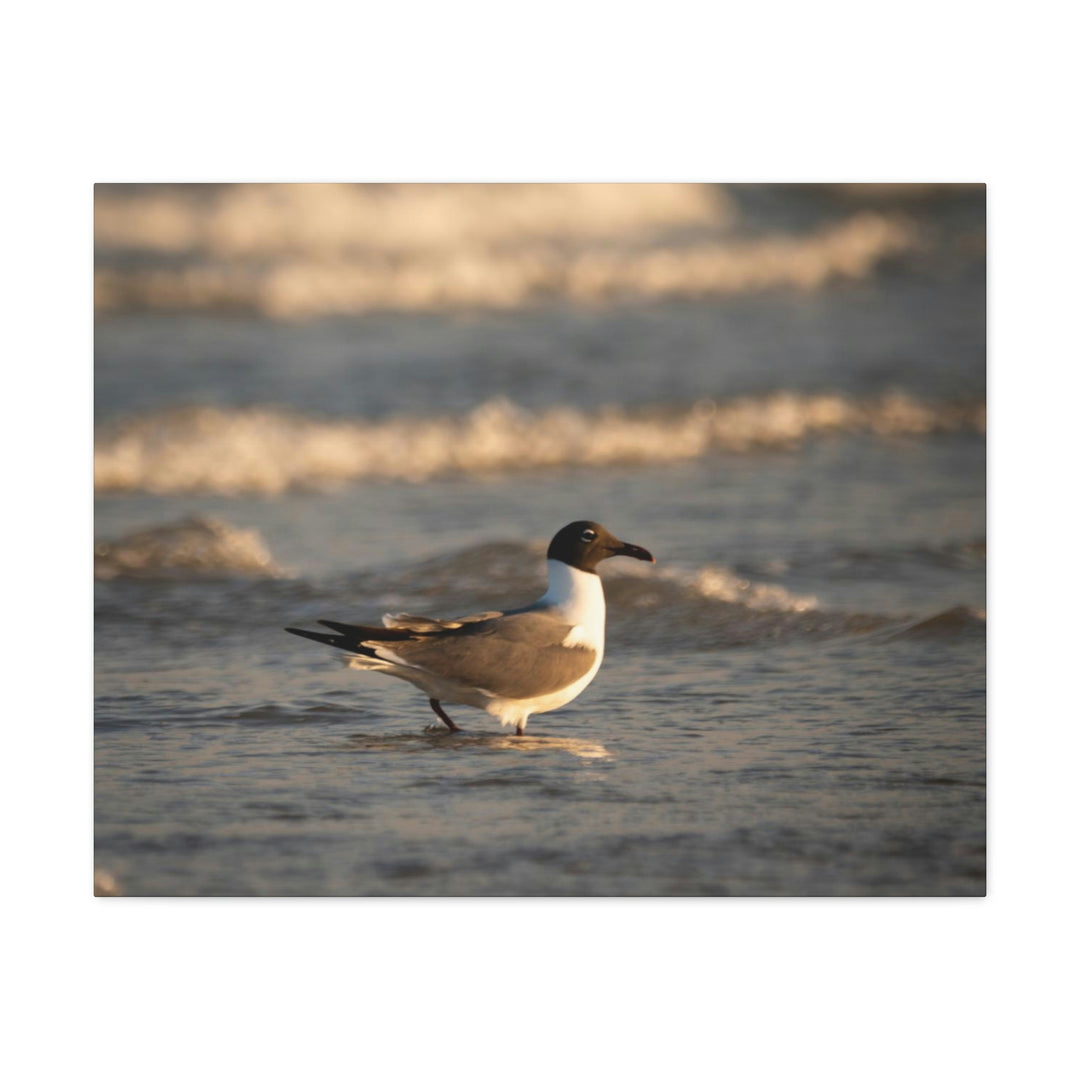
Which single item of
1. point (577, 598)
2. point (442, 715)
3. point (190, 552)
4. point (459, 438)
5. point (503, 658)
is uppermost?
point (459, 438)

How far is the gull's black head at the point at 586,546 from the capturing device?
4637mm

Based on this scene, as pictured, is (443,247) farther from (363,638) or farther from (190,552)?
(363,638)

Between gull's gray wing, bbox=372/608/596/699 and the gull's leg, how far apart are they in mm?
177

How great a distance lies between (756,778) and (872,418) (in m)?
2.40

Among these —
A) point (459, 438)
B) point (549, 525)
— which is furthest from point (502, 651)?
point (459, 438)

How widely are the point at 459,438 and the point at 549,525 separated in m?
0.86

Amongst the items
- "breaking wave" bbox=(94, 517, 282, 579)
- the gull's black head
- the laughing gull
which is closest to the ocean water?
"breaking wave" bbox=(94, 517, 282, 579)

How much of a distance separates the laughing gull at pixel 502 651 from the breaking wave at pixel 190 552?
4.82 ft

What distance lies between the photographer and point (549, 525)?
20.7 ft

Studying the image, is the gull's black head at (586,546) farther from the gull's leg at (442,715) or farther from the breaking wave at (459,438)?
the breaking wave at (459,438)

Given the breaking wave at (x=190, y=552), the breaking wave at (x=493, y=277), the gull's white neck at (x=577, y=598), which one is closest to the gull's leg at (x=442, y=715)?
the gull's white neck at (x=577, y=598)

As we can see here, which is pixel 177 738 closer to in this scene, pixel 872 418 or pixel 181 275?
pixel 181 275

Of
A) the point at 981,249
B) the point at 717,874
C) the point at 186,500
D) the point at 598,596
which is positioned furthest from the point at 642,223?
the point at 717,874

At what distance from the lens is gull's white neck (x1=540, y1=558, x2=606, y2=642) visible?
4574 mm
